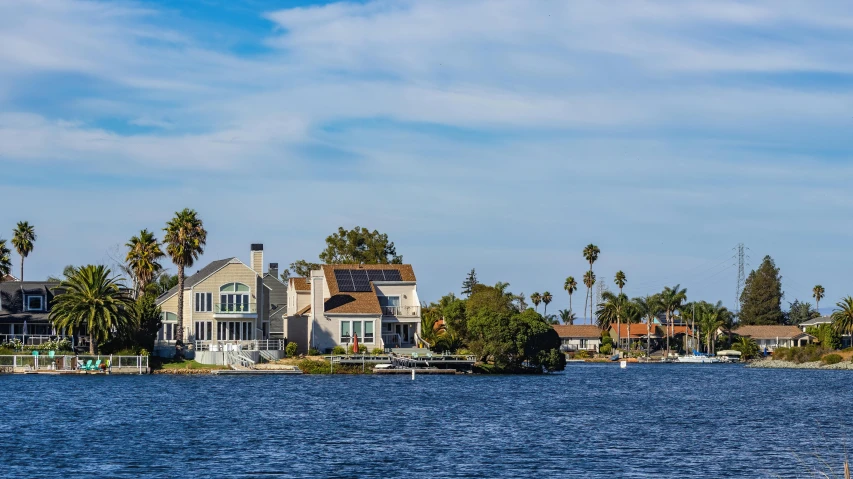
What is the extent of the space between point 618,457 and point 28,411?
31.8 meters

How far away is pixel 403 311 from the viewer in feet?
329

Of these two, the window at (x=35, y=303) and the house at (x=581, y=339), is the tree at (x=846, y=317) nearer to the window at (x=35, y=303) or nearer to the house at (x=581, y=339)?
the house at (x=581, y=339)

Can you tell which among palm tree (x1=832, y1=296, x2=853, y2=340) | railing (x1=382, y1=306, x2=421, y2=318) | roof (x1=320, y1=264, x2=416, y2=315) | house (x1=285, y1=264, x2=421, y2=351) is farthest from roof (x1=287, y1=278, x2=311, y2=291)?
palm tree (x1=832, y1=296, x2=853, y2=340)

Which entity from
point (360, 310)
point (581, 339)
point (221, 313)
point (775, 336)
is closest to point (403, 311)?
point (360, 310)

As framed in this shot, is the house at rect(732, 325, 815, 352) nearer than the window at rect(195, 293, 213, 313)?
No

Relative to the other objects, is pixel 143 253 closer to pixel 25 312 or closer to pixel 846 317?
pixel 25 312

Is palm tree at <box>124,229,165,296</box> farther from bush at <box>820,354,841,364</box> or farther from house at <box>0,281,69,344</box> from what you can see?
bush at <box>820,354,841,364</box>

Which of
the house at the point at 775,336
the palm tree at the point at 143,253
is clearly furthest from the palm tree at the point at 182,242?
the house at the point at 775,336

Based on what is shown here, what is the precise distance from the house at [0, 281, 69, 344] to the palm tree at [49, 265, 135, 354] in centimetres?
911

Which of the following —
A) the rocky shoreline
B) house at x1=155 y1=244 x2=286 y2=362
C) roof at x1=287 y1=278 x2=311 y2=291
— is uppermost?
roof at x1=287 y1=278 x2=311 y2=291

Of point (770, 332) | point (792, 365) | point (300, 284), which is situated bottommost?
point (792, 365)

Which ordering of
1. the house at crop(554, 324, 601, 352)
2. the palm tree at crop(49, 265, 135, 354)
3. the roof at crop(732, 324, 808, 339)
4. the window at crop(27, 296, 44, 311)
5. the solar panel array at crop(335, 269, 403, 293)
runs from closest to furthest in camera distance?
the palm tree at crop(49, 265, 135, 354) < the window at crop(27, 296, 44, 311) < the solar panel array at crop(335, 269, 403, 293) < the house at crop(554, 324, 601, 352) < the roof at crop(732, 324, 808, 339)

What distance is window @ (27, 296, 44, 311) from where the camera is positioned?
97875mm

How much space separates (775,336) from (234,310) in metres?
120
